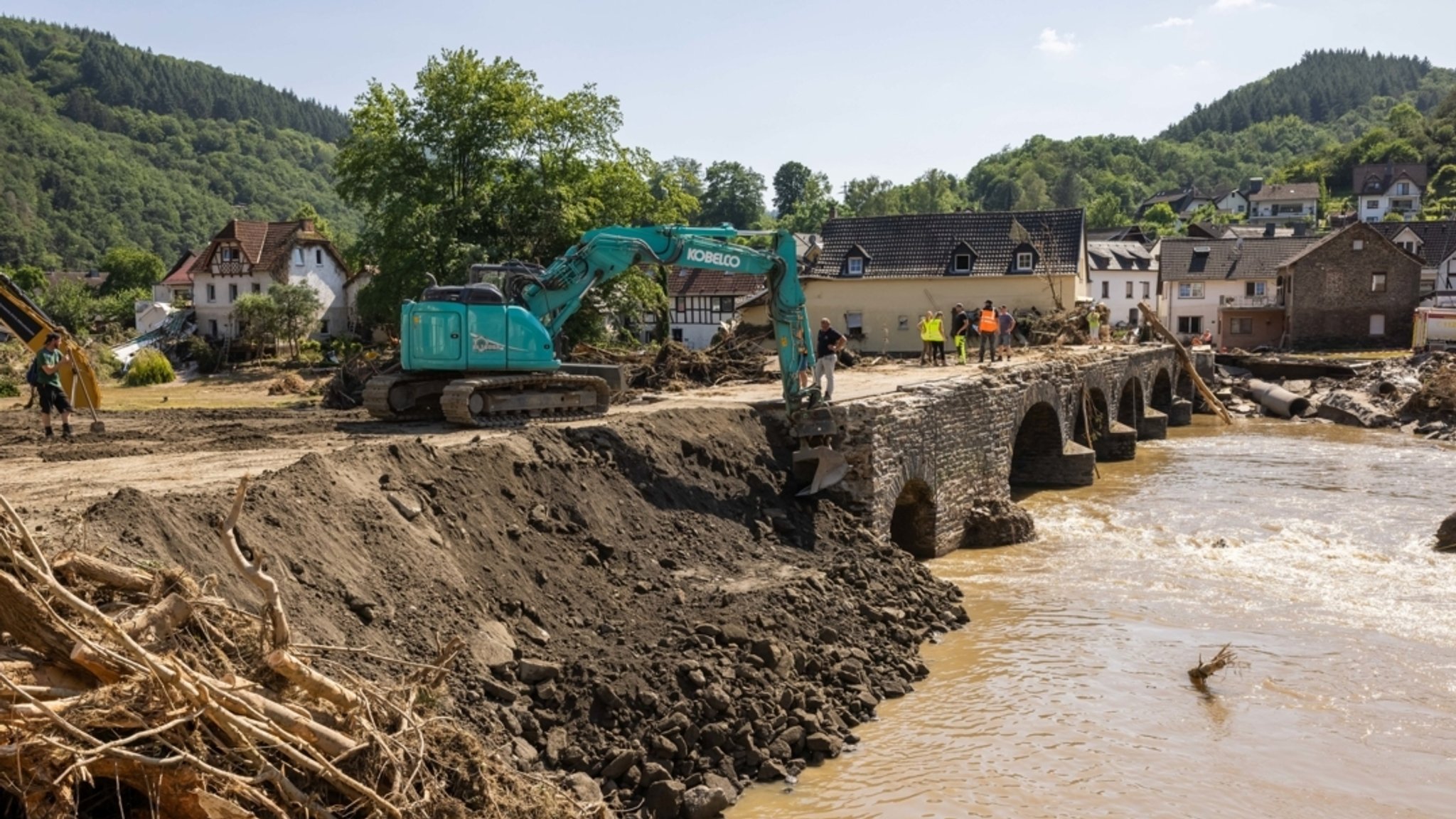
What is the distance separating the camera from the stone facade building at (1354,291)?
183 ft

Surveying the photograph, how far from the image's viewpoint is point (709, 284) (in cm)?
5616

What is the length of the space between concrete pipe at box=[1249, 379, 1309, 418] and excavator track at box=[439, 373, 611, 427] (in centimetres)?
2974

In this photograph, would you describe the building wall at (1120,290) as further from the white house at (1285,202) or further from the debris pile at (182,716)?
the white house at (1285,202)

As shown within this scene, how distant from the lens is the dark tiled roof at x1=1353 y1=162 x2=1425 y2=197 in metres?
113

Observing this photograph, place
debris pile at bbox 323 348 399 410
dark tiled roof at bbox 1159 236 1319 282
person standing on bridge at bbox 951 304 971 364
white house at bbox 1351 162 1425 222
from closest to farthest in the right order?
1. debris pile at bbox 323 348 399 410
2. person standing on bridge at bbox 951 304 971 364
3. dark tiled roof at bbox 1159 236 1319 282
4. white house at bbox 1351 162 1425 222

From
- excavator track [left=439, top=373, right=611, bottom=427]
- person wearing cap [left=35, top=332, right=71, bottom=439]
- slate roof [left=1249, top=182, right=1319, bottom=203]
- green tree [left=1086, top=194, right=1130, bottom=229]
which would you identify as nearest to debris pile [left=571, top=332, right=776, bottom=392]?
excavator track [left=439, top=373, right=611, bottom=427]

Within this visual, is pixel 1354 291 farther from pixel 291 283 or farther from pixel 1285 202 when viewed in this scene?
pixel 1285 202

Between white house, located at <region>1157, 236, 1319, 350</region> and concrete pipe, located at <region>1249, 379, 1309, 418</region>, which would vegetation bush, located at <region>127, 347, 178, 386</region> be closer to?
concrete pipe, located at <region>1249, 379, 1309, 418</region>

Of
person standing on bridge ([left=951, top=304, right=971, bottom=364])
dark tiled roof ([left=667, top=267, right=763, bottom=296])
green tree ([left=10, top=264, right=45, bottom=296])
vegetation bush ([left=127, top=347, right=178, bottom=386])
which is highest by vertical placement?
green tree ([left=10, top=264, right=45, bottom=296])

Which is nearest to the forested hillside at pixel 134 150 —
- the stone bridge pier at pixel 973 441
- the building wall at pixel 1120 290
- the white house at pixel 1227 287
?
the building wall at pixel 1120 290

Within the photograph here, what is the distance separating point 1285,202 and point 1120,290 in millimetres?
69080

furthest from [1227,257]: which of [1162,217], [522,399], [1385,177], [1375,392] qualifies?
[1162,217]

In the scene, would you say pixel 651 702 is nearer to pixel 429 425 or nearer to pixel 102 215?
pixel 429 425

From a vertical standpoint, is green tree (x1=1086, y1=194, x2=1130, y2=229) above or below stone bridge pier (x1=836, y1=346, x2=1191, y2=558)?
above
